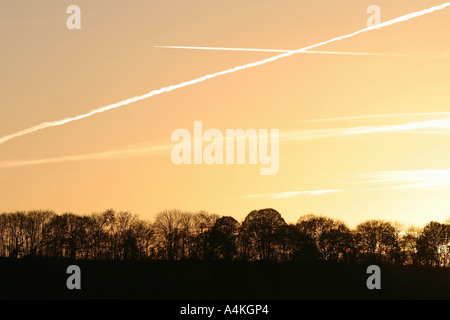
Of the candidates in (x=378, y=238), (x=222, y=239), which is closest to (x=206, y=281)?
(x=222, y=239)

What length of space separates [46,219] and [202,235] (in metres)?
32.9

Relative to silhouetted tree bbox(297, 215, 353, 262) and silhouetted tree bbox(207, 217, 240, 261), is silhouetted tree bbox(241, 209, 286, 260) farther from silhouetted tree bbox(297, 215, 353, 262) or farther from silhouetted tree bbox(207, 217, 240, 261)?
silhouetted tree bbox(297, 215, 353, 262)

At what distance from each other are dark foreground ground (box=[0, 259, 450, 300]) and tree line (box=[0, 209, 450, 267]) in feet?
64.2

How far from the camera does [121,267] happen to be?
414 ft

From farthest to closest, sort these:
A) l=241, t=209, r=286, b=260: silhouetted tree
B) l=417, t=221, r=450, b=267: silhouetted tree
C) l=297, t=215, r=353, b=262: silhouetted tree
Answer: l=417, t=221, r=450, b=267: silhouetted tree
l=297, t=215, r=353, b=262: silhouetted tree
l=241, t=209, r=286, b=260: silhouetted tree

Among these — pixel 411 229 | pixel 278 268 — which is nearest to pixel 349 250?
pixel 411 229

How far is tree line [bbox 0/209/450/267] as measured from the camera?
15125 centimetres

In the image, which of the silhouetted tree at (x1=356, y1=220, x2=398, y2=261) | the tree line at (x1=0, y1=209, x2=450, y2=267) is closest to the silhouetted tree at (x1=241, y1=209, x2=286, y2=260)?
the tree line at (x1=0, y1=209, x2=450, y2=267)

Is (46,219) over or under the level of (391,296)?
over

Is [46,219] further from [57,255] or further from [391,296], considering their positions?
[391,296]

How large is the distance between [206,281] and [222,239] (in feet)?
97.7

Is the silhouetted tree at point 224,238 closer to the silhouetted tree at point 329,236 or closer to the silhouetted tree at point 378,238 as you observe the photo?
the silhouetted tree at point 329,236
